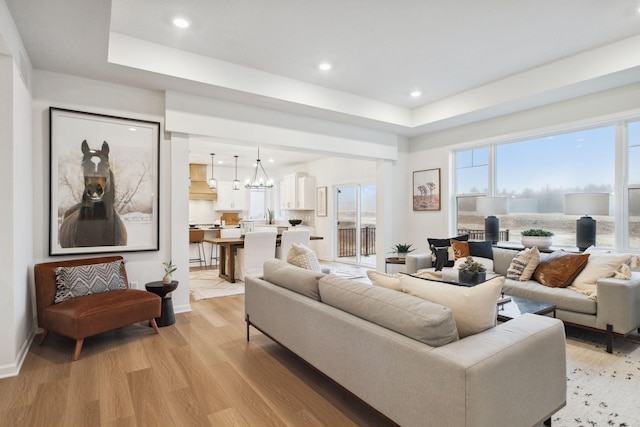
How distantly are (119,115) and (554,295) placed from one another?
16.2 feet

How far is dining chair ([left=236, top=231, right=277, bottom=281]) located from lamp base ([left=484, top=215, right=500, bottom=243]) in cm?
337

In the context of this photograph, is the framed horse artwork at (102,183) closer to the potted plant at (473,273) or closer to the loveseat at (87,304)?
the loveseat at (87,304)

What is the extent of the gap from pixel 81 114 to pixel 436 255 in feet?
15.1

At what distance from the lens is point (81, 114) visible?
3621mm

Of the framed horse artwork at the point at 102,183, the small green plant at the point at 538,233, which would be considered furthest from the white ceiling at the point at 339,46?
the small green plant at the point at 538,233

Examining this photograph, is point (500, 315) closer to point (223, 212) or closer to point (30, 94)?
point (30, 94)

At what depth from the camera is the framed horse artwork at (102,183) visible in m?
3.53

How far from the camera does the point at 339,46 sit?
354cm

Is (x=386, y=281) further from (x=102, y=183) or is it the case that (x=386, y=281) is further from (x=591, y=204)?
(x=102, y=183)

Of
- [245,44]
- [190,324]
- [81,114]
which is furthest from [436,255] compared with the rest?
[81,114]

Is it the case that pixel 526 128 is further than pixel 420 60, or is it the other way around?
pixel 526 128

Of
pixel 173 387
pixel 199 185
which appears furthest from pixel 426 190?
pixel 199 185

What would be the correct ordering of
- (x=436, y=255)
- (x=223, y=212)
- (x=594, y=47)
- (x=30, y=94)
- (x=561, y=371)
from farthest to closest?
(x=223, y=212), (x=436, y=255), (x=594, y=47), (x=30, y=94), (x=561, y=371)

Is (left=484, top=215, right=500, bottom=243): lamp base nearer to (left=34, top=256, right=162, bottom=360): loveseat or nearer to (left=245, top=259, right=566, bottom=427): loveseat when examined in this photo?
(left=245, top=259, right=566, bottom=427): loveseat
